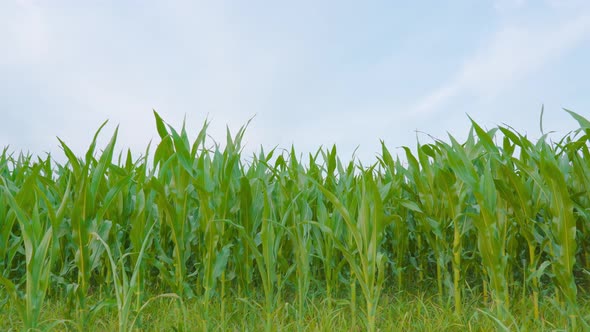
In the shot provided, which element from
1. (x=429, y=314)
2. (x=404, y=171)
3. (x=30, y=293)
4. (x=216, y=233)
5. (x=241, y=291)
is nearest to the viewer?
(x=30, y=293)

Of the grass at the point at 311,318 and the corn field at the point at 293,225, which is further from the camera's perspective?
the grass at the point at 311,318

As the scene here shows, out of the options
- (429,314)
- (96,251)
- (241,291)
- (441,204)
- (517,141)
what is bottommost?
(429,314)

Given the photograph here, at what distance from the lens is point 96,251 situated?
249cm

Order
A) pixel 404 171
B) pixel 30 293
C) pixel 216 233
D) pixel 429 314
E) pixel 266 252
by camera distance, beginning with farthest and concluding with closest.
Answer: pixel 404 171 < pixel 429 314 < pixel 216 233 < pixel 266 252 < pixel 30 293

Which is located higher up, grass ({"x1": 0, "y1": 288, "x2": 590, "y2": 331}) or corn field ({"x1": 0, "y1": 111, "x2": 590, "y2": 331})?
corn field ({"x1": 0, "y1": 111, "x2": 590, "y2": 331})

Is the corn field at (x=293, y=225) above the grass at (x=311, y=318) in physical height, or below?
above

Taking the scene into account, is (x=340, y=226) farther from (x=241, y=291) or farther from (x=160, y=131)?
(x=160, y=131)

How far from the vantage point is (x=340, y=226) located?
2664 millimetres

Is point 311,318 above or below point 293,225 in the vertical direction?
below

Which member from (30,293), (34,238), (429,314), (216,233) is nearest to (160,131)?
(216,233)

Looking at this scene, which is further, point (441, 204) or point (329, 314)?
point (441, 204)

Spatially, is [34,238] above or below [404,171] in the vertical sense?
below

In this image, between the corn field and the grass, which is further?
the grass

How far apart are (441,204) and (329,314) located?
991 mm
